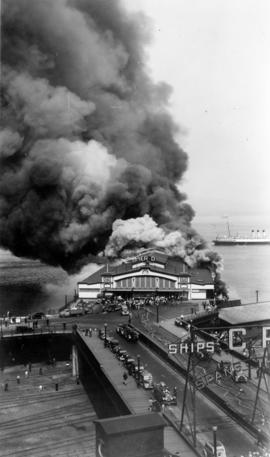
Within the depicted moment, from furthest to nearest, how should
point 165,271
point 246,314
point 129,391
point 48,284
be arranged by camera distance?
point 48,284 → point 165,271 → point 246,314 → point 129,391

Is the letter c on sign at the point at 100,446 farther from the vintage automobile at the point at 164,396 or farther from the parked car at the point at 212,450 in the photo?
the vintage automobile at the point at 164,396

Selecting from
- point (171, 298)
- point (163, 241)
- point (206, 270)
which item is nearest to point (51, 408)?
point (171, 298)

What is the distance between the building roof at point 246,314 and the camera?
176 ft

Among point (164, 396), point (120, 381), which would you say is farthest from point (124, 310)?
point (164, 396)

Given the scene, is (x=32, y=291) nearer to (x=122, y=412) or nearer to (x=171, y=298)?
(x=171, y=298)

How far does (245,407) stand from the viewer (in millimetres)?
35250

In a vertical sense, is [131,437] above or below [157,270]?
below

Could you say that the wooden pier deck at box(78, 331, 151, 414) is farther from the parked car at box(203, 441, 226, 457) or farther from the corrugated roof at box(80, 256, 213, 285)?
the corrugated roof at box(80, 256, 213, 285)

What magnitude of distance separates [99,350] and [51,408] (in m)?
7.06

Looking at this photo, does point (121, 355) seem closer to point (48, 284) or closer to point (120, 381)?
point (120, 381)

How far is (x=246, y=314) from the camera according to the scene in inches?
2185

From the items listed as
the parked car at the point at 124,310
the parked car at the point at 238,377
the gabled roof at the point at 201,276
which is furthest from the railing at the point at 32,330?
the gabled roof at the point at 201,276

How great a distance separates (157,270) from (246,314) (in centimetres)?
3138

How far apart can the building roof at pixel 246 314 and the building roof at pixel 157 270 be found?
1035 inches
